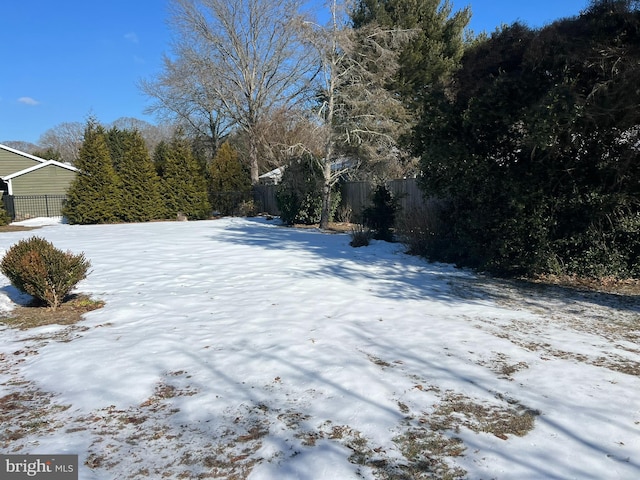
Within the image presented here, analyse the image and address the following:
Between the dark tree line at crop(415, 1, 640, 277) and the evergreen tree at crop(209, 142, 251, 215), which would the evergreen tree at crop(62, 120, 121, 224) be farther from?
the dark tree line at crop(415, 1, 640, 277)

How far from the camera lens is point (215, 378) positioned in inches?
151

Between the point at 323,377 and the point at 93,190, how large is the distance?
72.3 feet

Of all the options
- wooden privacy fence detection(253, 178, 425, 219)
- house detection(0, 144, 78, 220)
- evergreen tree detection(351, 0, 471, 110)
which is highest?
evergreen tree detection(351, 0, 471, 110)

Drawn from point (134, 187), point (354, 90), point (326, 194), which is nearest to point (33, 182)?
point (134, 187)

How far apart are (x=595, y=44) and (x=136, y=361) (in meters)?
7.20

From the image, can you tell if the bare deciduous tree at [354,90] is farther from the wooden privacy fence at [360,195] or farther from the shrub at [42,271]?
the shrub at [42,271]

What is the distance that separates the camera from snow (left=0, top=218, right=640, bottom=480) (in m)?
2.69

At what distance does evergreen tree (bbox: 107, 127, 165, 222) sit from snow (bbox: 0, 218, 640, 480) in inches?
656

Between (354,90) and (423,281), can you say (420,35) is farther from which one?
(423,281)

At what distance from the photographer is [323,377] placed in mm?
3826

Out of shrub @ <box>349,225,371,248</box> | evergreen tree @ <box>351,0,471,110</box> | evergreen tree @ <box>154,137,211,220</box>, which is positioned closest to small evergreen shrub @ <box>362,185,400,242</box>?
shrub @ <box>349,225,371,248</box>

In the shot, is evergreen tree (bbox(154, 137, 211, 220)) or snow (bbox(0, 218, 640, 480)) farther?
evergreen tree (bbox(154, 137, 211, 220))

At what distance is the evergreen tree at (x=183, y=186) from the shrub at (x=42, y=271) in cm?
1797

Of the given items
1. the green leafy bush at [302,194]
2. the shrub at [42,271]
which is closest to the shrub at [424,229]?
the shrub at [42,271]
